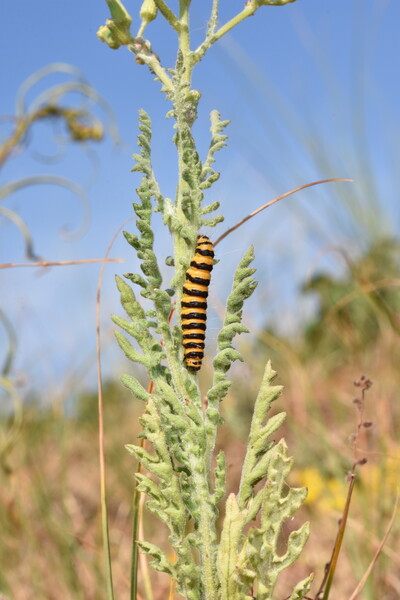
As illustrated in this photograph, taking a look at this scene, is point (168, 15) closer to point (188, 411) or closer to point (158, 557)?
point (188, 411)

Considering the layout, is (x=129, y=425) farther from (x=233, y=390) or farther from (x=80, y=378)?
(x=80, y=378)

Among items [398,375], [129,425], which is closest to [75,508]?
[129,425]

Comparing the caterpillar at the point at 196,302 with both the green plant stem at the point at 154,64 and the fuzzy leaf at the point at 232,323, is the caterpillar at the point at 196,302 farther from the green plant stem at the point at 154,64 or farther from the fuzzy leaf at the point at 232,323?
the green plant stem at the point at 154,64

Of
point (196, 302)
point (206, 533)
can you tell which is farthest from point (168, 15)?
point (206, 533)

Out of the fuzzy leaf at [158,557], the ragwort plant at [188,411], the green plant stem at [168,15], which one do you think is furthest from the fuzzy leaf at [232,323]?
the green plant stem at [168,15]

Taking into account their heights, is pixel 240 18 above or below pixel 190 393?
above

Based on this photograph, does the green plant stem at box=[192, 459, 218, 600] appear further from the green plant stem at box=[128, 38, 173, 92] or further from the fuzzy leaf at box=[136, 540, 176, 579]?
the green plant stem at box=[128, 38, 173, 92]
